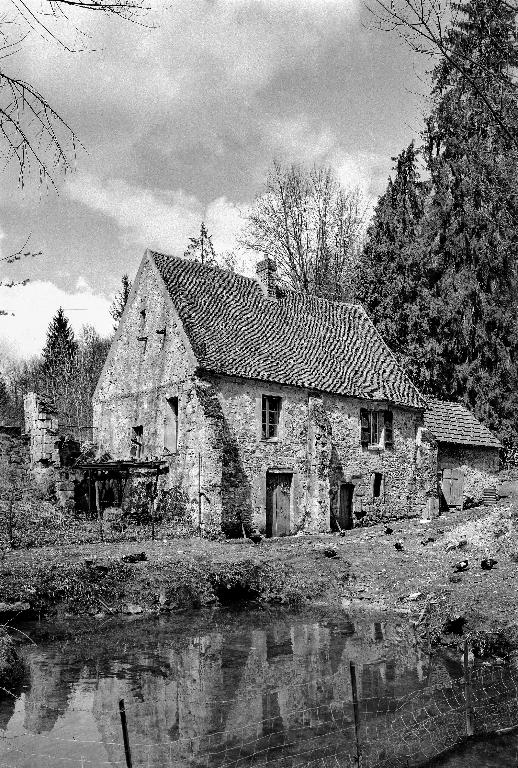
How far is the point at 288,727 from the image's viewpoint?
9492mm

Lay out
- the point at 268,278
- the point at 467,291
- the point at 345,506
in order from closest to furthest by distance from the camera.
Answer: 1. the point at 345,506
2. the point at 268,278
3. the point at 467,291

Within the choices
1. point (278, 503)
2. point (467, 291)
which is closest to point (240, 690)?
point (278, 503)

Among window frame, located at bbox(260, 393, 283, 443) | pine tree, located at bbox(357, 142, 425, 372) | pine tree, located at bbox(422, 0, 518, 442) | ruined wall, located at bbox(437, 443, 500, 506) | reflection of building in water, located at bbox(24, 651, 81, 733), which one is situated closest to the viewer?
reflection of building in water, located at bbox(24, 651, 81, 733)

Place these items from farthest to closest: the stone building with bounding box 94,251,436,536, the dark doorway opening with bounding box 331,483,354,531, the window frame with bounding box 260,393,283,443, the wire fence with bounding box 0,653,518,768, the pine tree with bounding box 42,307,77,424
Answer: the pine tree with bounding box 42,307,77,424 < the dark doorway opening with bounding box 331,483,354,531 < the window frame with bounding box 260,393,283,443 < the stone building with bounding box 94,251,436,536 < the wire fence with bounding box 0,653,518,768

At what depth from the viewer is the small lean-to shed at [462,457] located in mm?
32219

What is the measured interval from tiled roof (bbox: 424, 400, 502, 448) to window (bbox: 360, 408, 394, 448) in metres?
2.55

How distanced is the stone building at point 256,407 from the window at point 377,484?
0.07 metres

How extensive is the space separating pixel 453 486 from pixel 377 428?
5.75m

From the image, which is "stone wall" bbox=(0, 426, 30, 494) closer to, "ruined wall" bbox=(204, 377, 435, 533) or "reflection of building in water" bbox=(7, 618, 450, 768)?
"ruined wall" bbox=(204, 377, 435, 533)

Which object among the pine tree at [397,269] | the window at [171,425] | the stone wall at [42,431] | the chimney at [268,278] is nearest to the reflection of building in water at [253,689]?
the window at [171,425]

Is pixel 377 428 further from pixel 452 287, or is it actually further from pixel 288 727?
pixel 288 727

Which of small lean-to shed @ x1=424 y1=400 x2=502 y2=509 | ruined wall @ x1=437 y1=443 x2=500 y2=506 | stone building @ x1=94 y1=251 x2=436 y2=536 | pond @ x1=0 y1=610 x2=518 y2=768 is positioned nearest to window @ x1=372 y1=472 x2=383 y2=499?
stone building @ x1=94 y1=251 x2=436 y2=536

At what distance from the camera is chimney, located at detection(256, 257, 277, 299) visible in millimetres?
31891

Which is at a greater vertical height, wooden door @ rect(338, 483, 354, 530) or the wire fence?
wooden door @ rect(338, 483, 354, 530)
